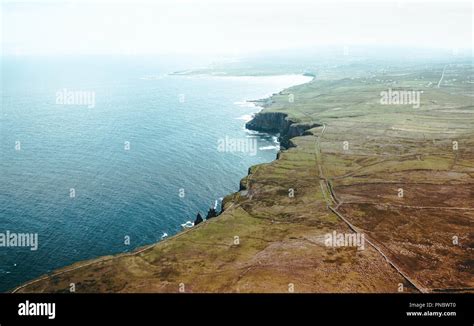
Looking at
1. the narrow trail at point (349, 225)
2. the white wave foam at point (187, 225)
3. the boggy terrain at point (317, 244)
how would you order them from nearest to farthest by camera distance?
the narrow trail at point (349, 225) → the boggy terrain at point (317, 244) → the white wave foam at point (187, 225)

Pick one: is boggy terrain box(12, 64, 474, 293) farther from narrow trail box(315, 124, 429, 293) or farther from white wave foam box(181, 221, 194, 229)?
white wave foam box(181, 221, 194, 229)

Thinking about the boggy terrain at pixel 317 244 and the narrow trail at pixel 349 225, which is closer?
the narrow trail at pixel 349 225

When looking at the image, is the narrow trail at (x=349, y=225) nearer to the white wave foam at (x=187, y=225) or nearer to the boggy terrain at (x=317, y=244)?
the boggy terrain at (x=317, y=244)

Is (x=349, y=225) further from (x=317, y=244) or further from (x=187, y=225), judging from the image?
(x=187, y=225)

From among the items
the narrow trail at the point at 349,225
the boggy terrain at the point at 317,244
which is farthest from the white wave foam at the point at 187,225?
the narrow trail at the point at 349,225

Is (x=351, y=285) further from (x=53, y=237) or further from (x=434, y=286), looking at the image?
(x=53, y=237)

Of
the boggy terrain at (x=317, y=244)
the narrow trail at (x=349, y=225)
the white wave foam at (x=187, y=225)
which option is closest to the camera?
the narrow trail at (x=349, y=225)

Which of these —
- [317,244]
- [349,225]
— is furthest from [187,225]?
[349,225]

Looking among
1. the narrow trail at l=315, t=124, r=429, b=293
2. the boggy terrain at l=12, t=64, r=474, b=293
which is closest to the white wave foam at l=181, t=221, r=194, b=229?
the boggy terrain at l=12, t=64, r=474, b=293

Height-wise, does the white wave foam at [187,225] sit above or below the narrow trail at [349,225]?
below

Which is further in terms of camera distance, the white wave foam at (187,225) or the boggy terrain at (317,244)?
the white wave foam at (187,225)

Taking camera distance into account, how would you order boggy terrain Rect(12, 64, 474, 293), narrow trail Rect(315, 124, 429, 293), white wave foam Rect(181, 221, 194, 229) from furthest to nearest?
white wave foam Rect(181, 221, 194, 229) → boggy terrain Rect(12, 64, 474, 293) → narrow trail Rect(315, 124, 429, 293)

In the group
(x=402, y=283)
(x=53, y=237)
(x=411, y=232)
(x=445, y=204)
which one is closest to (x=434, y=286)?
(x=402, y=283)
